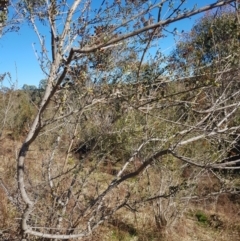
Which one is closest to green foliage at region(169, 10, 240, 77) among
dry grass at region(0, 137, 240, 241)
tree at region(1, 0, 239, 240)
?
tree at region(1, 0, 239, 240)

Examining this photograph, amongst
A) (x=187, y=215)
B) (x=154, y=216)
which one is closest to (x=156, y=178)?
(x=154, y=216)

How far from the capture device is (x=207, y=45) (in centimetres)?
333

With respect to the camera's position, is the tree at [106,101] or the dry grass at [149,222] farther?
the dry grass at [149,222]

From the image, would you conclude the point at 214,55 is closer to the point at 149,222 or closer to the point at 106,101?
the point at 106,101

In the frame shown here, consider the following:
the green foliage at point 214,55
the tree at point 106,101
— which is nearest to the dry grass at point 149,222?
the tree at point 106,101

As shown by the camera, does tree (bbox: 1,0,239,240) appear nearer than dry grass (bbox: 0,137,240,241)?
Yes

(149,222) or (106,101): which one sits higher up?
(106,101)

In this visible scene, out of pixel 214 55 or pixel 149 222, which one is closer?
pixel 214 55

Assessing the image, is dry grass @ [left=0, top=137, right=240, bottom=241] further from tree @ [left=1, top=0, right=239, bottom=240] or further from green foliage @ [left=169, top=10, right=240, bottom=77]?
green foliage @ [left=169, top=10, right=240, bottom=77]

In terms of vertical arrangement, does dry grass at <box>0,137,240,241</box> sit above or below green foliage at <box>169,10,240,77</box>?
below

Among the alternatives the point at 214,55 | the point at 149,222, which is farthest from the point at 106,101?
the point at 149,222

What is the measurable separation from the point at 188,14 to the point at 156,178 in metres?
6.08

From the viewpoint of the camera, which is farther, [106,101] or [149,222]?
[149,222]

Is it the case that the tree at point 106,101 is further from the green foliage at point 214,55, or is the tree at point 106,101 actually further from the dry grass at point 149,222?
the dry grass at point 149,222
